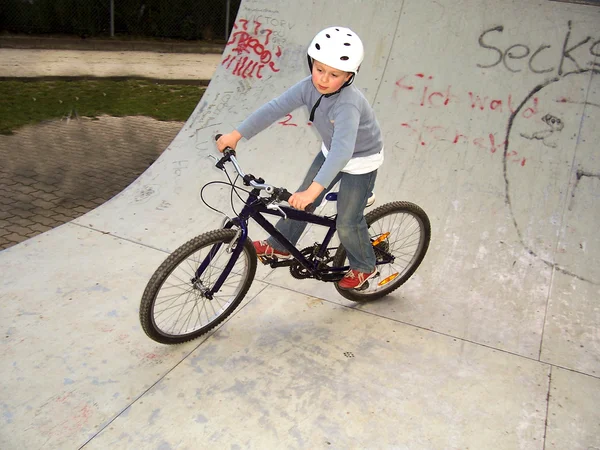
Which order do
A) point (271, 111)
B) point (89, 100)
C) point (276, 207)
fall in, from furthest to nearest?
point (89, 100) < point (271, 111) < point (276, 207)

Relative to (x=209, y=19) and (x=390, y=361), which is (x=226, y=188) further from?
(x=209, y=19)

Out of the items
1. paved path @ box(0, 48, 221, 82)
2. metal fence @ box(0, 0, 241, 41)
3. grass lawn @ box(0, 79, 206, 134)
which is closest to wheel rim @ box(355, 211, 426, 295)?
→ grass lawn @ box(0, 79, 206, 134)

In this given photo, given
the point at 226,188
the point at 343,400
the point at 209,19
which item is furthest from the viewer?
the point at 209,19

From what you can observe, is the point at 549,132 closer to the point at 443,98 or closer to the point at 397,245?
the point at 443,98

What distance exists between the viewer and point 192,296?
3.85 meters

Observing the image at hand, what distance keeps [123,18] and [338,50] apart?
13472mm

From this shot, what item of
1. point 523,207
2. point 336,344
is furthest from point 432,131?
point 336,344

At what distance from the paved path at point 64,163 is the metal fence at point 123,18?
95.8 inches

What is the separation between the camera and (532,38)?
564 centimetres

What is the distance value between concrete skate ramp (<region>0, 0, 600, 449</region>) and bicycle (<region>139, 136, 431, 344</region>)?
0.16 meters

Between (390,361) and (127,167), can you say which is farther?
(127,167)

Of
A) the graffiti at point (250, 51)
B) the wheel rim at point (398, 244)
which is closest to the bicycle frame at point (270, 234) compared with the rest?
the wheel rim at point (398, 244)

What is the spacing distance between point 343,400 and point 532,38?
421cm

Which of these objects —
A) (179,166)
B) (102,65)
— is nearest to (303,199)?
(179,166)
